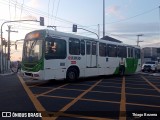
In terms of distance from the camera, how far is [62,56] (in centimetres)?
1873

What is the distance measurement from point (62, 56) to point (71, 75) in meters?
1.68

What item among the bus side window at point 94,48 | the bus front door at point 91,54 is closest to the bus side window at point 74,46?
the bus front door at point 91,54

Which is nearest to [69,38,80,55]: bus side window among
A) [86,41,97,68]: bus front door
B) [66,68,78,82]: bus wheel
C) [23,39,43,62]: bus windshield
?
[66,68,78,82]: bus wheel

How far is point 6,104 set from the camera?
10695 mm

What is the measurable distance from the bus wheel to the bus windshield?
268 cm

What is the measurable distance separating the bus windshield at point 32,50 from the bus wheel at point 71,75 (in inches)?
106

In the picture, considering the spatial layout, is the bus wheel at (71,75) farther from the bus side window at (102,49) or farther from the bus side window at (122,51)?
the bus side window at (122,51)

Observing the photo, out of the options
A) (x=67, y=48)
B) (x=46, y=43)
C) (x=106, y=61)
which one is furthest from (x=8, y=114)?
(x=106, y=61)

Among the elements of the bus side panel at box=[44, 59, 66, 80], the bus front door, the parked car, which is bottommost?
the parked car

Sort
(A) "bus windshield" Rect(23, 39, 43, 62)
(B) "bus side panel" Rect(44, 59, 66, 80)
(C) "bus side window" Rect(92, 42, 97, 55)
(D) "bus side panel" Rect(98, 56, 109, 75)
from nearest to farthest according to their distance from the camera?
(B) "bus side panel" Rect(44, 59, 66, 80)
(A) "bus windshield" Rect(23, 39, 43, 62)
(C) "bus side window" Rect(92, 42, 97, 55)
(D) "bus side panel" Rect(98, 56, 109, 75)

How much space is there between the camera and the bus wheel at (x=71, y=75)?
19531mm

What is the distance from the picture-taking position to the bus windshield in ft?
58.0

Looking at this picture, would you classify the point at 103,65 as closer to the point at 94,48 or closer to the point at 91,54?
the point at 94,48

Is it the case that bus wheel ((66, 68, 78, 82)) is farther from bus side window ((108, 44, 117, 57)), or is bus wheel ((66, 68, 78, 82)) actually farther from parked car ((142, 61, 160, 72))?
parked car ((142, 61, 160, 72))
